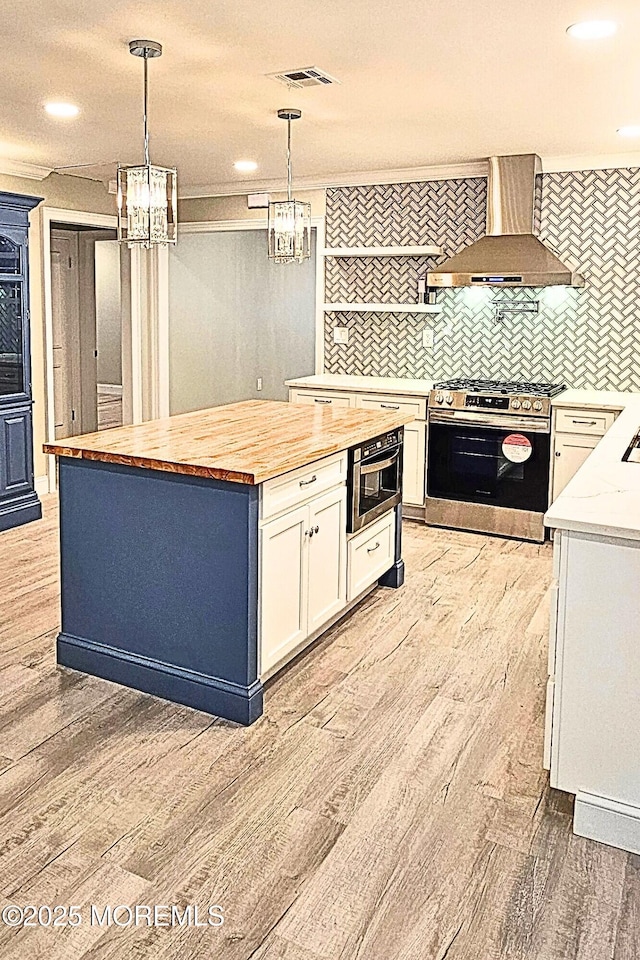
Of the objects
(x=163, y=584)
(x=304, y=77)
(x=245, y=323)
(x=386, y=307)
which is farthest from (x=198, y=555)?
(x=245, y=323)

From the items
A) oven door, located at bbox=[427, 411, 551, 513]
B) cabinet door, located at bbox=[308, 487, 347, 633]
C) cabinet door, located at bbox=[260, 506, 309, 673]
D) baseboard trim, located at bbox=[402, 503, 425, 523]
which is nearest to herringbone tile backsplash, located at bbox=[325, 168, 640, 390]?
oven door, located at bbox=[427, 411, 551, 513]

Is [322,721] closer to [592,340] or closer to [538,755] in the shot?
[538,755]

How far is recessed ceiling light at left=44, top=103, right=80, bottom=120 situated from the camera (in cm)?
418

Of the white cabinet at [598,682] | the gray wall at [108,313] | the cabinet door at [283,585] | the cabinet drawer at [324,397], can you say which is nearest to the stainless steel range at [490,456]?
the cabinet drawer at [324,397]

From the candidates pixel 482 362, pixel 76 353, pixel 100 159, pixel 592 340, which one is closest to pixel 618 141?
pixel 592 340

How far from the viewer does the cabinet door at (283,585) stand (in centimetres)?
301

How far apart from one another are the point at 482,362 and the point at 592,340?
2.53 ft

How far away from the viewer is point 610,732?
2287mm

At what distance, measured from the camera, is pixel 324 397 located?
19.6 feet

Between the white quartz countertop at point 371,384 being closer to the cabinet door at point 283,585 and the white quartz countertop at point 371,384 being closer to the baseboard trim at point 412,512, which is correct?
the baseboard trim at point 412,512

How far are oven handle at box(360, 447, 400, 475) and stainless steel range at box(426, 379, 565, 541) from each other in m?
1.31

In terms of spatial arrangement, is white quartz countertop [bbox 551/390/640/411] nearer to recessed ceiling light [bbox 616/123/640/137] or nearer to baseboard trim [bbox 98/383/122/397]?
recessed ceiling light [bbox 616/123/640/137]

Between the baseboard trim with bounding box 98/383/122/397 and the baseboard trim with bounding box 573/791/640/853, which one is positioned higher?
the baseboard trim with bounding box 98/383/122/397

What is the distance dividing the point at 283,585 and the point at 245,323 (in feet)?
19.5
